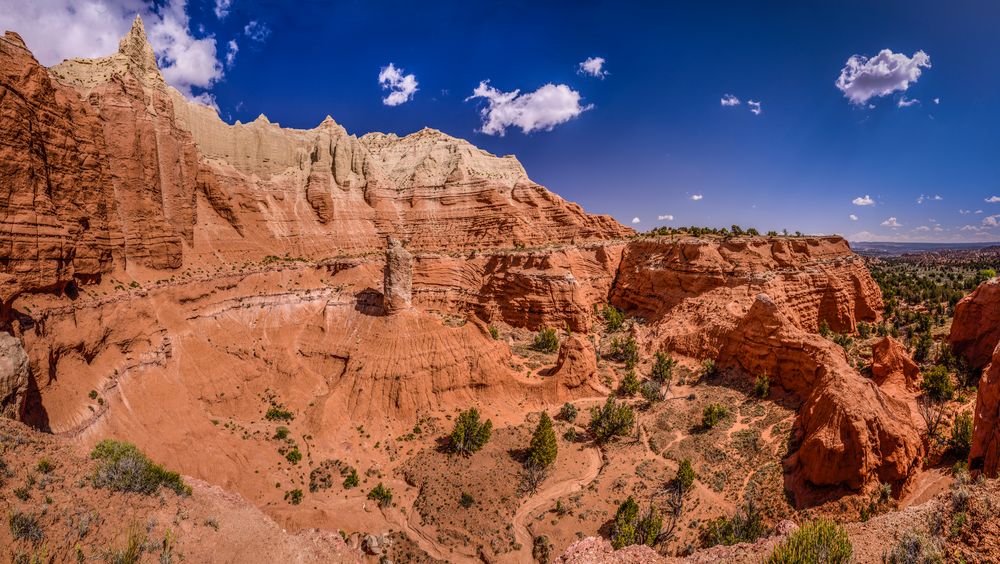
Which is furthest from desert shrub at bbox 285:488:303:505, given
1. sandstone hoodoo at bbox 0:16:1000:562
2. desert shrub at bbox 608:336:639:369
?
desert shrub at bbox 608:336:639:369

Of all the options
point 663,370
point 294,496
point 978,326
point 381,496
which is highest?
point 978,326

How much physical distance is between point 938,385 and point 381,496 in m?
35.3

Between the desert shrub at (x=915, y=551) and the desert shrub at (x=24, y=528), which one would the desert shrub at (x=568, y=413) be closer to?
the desert shrub at (x=915, y=551)

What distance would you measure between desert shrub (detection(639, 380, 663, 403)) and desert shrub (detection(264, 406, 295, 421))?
1119 inches

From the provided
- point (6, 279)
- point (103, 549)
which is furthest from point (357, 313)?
point (103, 549)

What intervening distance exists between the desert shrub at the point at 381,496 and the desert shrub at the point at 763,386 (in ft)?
91.2

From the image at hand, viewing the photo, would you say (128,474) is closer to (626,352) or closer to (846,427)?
(846,427)

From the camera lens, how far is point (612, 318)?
51.9m

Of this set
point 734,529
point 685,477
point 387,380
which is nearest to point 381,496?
point 387,380

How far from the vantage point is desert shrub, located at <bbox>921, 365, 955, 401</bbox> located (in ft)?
81.8

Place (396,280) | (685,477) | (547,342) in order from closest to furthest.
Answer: (685,477), (396,280), (547,342)

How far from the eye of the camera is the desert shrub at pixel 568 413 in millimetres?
33125

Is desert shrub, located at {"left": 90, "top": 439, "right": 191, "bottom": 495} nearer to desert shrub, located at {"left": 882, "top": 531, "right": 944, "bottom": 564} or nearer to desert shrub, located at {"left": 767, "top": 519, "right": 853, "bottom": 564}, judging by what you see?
desert shrub, located at {"left": 767, "top": 519, "right": 853, "bottom": 564}

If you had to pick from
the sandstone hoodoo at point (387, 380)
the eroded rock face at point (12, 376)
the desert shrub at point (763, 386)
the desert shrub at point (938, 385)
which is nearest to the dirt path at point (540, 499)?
the sandstone hoodoo at point (387, 380)
